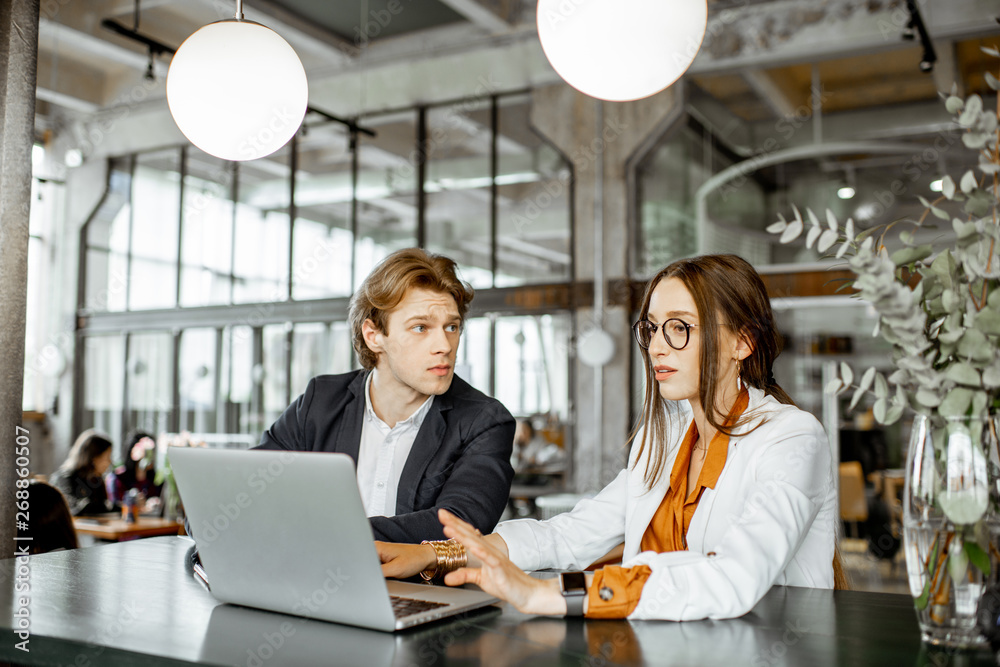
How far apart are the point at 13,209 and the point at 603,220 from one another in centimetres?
668

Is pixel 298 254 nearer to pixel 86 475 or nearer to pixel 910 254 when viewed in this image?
pixel 86 475

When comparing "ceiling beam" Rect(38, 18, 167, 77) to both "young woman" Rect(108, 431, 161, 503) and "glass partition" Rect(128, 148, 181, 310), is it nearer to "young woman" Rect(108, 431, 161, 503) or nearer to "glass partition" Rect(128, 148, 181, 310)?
"glass partition" Rect(128, 148, 181, 310)

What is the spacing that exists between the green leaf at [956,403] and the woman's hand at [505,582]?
0.63 meters

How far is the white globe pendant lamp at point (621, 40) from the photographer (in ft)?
5.32

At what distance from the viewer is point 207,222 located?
35.6 ft

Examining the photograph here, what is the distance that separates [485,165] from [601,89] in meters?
7.44

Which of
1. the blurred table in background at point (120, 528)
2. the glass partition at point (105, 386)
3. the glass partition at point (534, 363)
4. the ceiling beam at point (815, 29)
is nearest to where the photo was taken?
the blurred table in background at point (120, 528)

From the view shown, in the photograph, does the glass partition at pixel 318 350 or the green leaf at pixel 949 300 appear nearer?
the green leaf at pixel 949 300

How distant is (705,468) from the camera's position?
71.0 inches

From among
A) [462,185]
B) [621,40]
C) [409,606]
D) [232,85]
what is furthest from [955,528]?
[462,185]

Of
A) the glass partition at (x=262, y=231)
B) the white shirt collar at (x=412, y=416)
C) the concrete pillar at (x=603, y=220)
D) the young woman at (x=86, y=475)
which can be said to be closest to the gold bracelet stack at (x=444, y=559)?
the white shirt collar at (x=412, y=416)

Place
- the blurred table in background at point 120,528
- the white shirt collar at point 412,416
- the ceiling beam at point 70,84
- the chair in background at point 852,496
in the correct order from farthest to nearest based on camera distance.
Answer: the ceiling beam at point 70,84
the chair in background at point 852,496
the blurred table in background at point 120,528
the white shirt collar at point 412,416

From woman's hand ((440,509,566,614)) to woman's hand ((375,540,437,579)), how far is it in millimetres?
343

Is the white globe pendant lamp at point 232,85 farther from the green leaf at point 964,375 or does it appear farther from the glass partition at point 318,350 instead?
the glass partition at point 318,350
